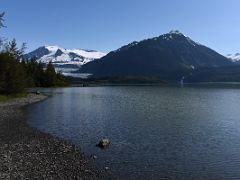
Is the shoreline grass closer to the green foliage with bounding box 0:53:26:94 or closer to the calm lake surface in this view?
the green foliage with bounding box 0:53:26:94

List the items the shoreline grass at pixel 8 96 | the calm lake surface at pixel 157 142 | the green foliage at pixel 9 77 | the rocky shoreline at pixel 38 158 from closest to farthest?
the rocky shoreline at pixel 38 158 → the calm lake surface at pixel 157 142 → the shoreline grass at pixel 8 96 → the green foliage at pixel 9 77

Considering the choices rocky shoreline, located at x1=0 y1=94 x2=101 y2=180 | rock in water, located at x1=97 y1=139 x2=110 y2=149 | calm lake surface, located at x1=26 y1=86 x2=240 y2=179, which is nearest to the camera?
rocky shoreline, located at x1=0 y1=94 x2=101 y2=180

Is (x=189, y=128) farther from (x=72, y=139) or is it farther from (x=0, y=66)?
(x=0, y=66)

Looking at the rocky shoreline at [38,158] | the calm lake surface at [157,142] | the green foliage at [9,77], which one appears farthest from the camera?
the green foliage at [9,77]

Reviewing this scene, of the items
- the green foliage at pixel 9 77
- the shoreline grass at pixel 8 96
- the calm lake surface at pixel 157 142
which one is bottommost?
the calm lake surface at pixel 157 142

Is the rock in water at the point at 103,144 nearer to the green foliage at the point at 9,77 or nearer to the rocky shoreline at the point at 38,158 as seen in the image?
the rocky shoreline at the point at 38,158

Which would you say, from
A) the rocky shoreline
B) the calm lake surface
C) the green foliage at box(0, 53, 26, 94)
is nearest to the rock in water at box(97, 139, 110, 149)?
the calm lake surface

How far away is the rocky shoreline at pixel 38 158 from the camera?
89.9 feet

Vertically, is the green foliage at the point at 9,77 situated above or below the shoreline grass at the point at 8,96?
above

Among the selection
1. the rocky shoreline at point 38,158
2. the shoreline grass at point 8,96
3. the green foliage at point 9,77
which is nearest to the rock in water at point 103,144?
the rocky shoreline at point 38,158

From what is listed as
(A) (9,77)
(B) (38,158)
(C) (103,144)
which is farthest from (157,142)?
(A) (9,77)

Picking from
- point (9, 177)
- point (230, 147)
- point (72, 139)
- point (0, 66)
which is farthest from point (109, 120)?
point (0, 66)

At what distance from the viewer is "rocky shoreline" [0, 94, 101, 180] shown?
27.4 m

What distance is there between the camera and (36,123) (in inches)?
2296
